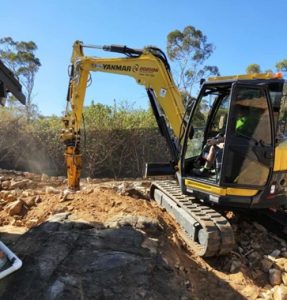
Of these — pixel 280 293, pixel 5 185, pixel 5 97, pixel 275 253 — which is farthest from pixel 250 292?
pixel 5 185

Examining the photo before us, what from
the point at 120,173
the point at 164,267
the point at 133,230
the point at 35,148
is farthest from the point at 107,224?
the point at 35,148

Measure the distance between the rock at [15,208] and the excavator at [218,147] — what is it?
1.23 m

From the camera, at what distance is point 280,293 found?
432cm

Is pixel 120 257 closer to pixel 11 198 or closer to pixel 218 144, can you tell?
pixel 218 144

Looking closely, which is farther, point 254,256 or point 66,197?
point 66,197

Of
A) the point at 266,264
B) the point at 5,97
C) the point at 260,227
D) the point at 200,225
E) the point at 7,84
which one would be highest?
the point at 7,84

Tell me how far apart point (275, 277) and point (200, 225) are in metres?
1.12

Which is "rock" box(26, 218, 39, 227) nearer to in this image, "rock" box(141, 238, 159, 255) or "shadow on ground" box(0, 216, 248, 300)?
"shadow on ground" box(0, 216, 248, 300)

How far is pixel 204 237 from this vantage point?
16.3ft

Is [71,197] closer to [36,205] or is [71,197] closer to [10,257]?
[36,205]

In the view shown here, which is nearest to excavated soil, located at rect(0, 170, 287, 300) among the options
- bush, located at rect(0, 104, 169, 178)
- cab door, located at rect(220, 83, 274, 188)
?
cab door, located at rect(220, 83, 274, 188)

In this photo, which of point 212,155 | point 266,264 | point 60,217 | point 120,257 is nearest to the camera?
point 120,257

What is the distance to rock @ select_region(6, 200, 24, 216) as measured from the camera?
6.08 m

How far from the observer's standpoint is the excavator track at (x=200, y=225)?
4.91m
